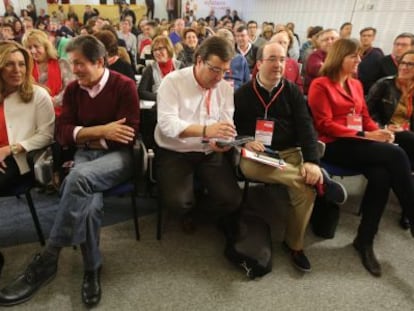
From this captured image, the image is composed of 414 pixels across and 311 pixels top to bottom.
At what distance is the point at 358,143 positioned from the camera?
6.76ft

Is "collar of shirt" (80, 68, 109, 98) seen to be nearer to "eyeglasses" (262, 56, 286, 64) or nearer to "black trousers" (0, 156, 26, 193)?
"black trousers" (0, 156, 26, 193)

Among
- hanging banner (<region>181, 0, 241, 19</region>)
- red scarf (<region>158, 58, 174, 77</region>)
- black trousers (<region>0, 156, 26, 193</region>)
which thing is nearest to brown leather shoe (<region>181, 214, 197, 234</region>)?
black trousers (<region>0, 156, 26, 193</region>)

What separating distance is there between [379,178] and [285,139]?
2.10 feet

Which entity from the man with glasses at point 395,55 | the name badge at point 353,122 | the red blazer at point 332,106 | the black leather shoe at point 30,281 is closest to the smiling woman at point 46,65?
the black leather shoe at point 30,281

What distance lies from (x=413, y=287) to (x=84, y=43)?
2.38 m

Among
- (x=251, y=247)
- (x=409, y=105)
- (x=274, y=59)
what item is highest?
(x=274, y=59)

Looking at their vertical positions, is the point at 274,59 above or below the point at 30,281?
above

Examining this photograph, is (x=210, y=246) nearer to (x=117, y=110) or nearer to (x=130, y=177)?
(x=130, y=177)

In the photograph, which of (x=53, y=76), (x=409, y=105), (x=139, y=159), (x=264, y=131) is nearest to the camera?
(x=139, y=159)

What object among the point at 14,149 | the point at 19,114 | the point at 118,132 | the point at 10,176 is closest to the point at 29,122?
the point at 19,114

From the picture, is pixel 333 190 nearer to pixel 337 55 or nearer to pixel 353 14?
pixel 337 55

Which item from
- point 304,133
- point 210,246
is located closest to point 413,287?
point 304,133

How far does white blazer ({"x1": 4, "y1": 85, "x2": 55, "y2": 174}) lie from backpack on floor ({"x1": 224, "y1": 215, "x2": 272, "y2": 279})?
51.9 inches

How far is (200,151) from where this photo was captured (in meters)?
1.98
